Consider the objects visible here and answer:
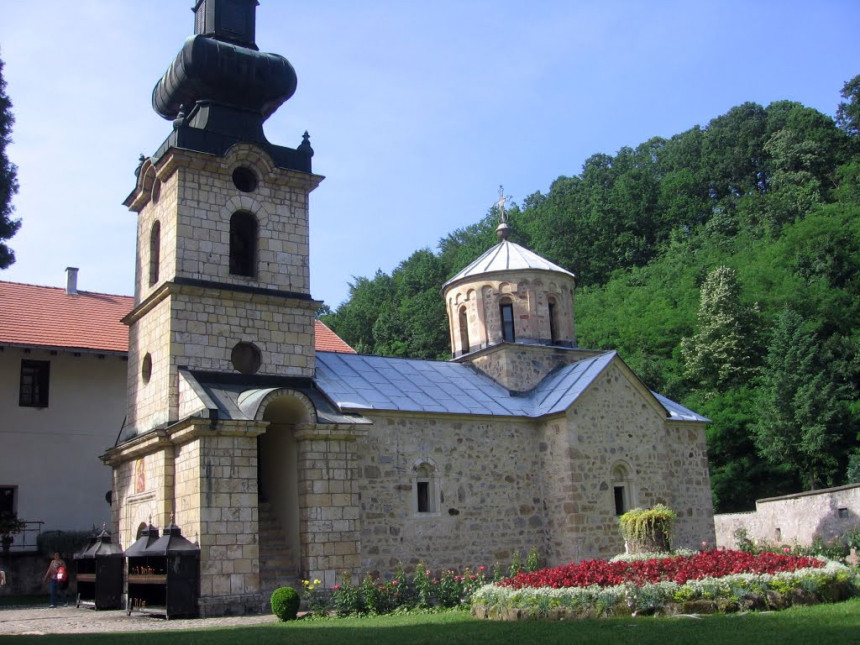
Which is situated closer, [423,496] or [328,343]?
[423,496]

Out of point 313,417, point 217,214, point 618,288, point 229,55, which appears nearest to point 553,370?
point 313,417

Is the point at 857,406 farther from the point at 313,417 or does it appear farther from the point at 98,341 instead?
the point at 98,341

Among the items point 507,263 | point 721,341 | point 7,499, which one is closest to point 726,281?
point 721,341

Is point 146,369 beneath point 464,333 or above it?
beneath

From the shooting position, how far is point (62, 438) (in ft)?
68.4

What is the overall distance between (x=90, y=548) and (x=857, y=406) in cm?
2416

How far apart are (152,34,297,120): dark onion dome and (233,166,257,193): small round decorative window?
1406mm

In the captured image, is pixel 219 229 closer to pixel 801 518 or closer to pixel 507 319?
pixel 507 319

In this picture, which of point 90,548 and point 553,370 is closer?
point 90,548

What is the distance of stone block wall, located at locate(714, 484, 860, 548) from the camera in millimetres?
20312

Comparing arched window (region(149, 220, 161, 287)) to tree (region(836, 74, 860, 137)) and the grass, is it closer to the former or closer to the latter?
the grass

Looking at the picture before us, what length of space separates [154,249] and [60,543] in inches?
299

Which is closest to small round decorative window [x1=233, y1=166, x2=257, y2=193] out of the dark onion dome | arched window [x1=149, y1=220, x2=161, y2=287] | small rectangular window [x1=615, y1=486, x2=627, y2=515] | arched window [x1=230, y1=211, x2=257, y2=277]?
arched window [x1=230, y1=211, x2=257, y2=277]

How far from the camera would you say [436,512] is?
1598 centimetres
